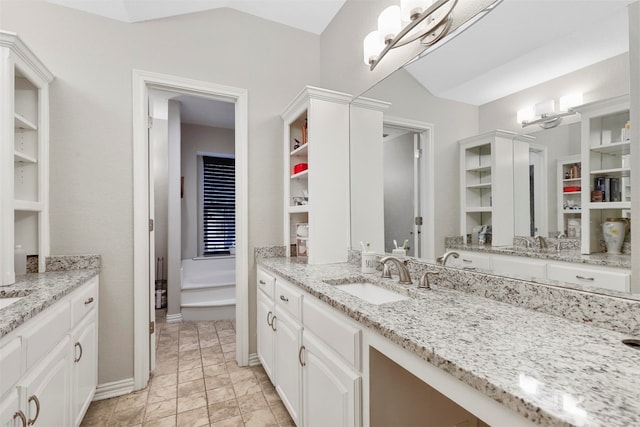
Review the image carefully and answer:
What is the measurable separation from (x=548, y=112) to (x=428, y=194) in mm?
632

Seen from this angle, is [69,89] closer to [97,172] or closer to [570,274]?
[97,172]

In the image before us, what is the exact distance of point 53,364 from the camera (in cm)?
131

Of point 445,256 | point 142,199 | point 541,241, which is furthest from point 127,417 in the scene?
point 541,241

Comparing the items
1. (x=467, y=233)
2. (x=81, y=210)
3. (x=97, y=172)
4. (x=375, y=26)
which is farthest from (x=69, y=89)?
(x=467, y=233)

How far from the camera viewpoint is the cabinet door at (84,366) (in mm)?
1565

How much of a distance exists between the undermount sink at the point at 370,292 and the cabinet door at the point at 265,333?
606mm

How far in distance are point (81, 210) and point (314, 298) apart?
1702 mm

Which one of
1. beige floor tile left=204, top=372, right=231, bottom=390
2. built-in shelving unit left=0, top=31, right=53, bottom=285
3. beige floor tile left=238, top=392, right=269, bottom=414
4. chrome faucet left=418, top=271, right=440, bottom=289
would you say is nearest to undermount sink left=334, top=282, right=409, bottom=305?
chrome faucet left=418, top=271, right=440, bottom=289

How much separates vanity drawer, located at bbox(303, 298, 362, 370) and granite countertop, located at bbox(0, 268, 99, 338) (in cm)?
107

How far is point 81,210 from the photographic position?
1982 mm

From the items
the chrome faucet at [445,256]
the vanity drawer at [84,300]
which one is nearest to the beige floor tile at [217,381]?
the vanity drawer at [84,300]

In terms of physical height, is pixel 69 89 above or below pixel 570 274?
above

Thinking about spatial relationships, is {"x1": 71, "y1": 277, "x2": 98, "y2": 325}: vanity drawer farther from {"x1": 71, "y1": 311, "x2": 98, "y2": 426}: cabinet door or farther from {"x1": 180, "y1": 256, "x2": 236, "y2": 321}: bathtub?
{"x1": 180, "y1": 256, "x2": 236, "y2": 321}: bathtub

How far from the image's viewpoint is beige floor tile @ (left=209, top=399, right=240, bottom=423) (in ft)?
5.93
